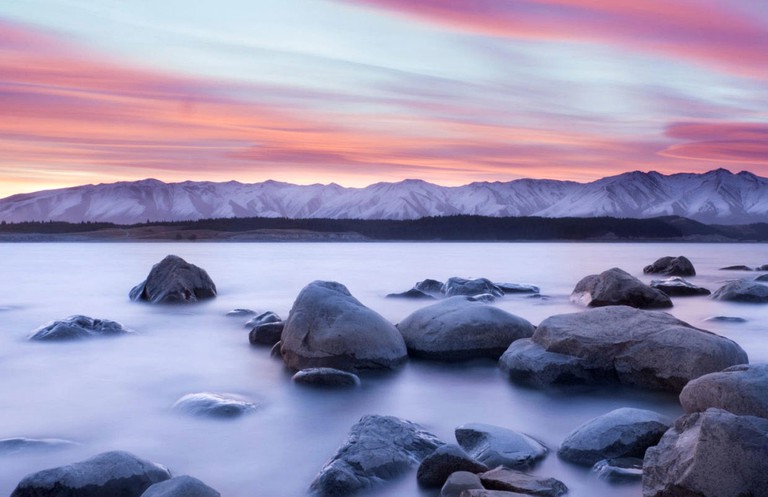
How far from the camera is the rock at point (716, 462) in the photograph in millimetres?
5277

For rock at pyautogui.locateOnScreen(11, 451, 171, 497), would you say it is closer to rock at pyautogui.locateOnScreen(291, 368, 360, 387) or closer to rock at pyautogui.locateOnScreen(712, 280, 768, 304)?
rock at pyautogui.locateOnScreen(291, 368, 360, 387)

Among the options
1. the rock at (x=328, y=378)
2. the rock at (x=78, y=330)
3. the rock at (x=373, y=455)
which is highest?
the rock at (x=373, y=455)

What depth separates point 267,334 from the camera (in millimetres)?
13898

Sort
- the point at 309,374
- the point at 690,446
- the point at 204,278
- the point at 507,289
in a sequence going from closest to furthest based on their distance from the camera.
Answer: the point at 690,446
the point at 309,374
the point at 204,278
the point at 507,289

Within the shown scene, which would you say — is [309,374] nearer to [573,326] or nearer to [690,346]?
[573,326]

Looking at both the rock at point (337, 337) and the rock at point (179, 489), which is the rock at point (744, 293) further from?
the rock at point (179, 489)

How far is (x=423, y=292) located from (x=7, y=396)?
1423 centimetres

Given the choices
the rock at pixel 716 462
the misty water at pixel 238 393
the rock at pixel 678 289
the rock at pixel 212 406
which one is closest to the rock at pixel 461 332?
the misty water at pixel 238 393

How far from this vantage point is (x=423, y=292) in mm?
22656

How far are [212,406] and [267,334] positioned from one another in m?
5.02

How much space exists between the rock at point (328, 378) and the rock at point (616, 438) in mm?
3600

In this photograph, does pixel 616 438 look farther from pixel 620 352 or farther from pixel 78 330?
pixel 78 330

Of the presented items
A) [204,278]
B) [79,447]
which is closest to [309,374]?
[79,447]

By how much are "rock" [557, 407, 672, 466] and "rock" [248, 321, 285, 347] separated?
770 cm
